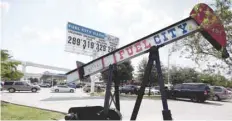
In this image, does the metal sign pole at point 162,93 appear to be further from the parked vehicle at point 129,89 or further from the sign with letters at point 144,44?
the parked vehicle at point 129,89

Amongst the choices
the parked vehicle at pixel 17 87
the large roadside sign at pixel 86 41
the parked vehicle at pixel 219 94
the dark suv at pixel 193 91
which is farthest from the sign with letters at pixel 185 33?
the parked vehicle at pixel 17 87

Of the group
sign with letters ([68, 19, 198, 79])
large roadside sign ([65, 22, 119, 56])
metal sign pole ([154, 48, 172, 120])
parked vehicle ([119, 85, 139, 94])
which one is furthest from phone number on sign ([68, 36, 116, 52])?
metal sign pole ([154, 48, 172, 120])

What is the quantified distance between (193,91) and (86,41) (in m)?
13.2

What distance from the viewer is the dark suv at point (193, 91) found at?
26.9m

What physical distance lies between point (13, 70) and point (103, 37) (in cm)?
1870

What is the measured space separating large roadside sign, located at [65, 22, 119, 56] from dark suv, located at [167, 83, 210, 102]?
10272 mm

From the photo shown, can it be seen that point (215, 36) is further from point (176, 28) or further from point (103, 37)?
point (103, 37)

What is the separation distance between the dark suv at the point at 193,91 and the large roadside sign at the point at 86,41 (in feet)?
33.7

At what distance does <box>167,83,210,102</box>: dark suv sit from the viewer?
2694 centimetres

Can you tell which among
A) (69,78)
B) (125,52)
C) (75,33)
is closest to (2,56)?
(69,78)

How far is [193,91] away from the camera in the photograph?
27.6m

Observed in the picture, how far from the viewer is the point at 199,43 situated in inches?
387

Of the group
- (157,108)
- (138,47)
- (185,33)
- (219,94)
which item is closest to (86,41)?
(157,108)

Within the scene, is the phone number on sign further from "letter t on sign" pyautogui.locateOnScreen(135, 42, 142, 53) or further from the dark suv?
"letter t on sign" pyautogui.locateOnScreen(135, 42, 142, 53)
